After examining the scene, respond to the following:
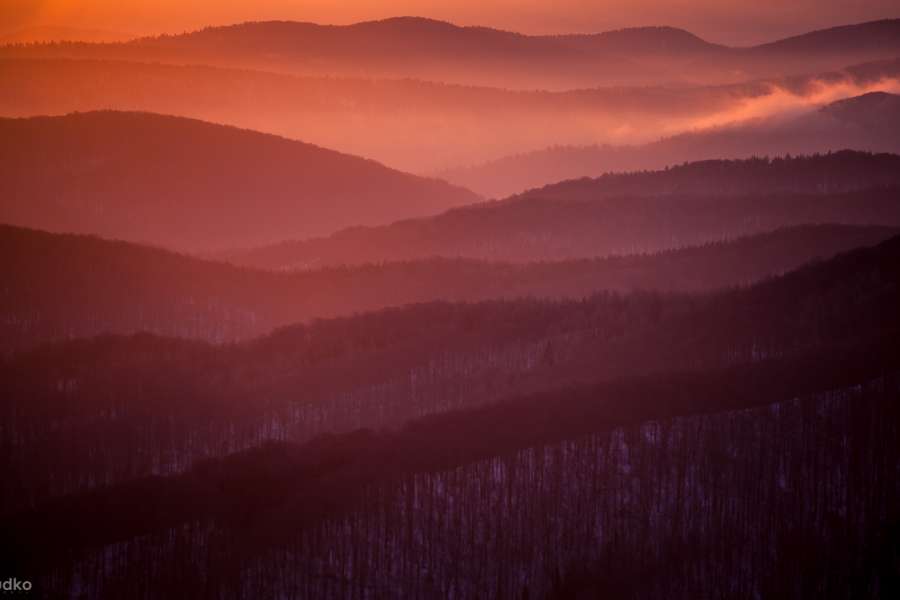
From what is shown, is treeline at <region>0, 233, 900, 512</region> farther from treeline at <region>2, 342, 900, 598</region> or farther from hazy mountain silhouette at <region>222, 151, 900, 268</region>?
hazy mountain silhouette at <region>222, 151, 900, 268</region>

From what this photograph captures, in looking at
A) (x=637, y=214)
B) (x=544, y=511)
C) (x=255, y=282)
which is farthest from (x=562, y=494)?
(x=637, y=214)

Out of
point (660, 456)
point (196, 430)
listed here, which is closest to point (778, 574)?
point (660, 456)

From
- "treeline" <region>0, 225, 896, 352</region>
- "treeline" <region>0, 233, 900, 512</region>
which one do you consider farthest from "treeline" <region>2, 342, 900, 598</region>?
"treeline" <region>0, 225, 896, 352</region>

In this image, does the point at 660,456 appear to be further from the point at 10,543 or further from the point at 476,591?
the point at 10,543

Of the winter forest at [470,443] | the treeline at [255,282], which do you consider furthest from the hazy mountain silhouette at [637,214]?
the winter forest at [470,443]

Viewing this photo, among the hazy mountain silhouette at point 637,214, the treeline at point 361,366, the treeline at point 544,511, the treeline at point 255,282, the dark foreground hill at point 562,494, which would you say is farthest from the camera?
the hazy mountain silhouette at point 637,214

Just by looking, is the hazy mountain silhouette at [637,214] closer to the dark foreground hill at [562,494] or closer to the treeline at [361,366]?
the treeline at [361,366]
